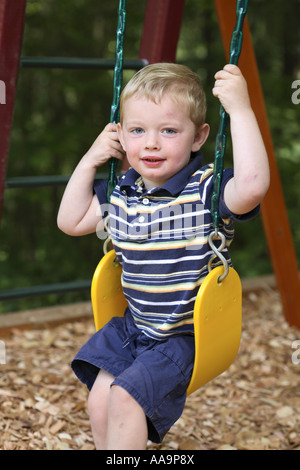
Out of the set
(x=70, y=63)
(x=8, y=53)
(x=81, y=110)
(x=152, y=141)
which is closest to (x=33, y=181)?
(x=70, y=63)

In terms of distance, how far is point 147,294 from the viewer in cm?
181

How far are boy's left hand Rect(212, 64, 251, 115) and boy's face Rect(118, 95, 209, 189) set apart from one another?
0.38ft

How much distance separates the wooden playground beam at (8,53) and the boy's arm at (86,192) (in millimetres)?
857

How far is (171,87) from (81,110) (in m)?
6.82

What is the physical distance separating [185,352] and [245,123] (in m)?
0.67

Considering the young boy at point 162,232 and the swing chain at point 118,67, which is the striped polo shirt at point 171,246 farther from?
the swing chain at point 118,67

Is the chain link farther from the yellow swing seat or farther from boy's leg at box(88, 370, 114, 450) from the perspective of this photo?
boy's leg at box(88, 370, 114, 450)

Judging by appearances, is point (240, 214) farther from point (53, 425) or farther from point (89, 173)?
point (53, 425)

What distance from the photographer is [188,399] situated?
10.1ft

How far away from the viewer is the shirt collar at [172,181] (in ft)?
5.83

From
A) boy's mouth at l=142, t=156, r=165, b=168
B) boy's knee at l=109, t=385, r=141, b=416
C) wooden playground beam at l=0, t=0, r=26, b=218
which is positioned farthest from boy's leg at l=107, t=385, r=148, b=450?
wooden playground beam at l=0, t=0, r=26, b=218

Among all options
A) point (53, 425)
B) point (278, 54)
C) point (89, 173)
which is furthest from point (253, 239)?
point (89, 173)

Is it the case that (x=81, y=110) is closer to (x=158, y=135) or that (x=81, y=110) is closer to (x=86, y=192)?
(x=86, y=192)

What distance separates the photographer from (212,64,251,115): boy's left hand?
66.3 inches
